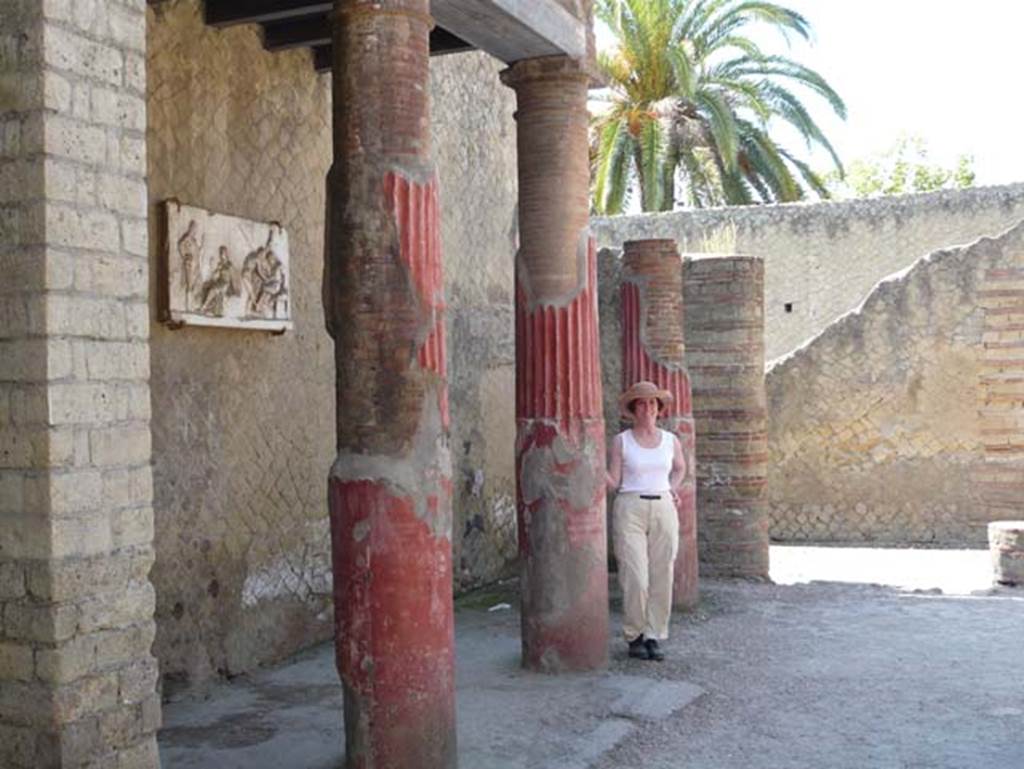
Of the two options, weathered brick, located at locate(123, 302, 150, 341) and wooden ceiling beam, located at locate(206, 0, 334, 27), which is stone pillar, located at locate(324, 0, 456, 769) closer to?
weathered brick, located at locate(123, 302, 150, 341)

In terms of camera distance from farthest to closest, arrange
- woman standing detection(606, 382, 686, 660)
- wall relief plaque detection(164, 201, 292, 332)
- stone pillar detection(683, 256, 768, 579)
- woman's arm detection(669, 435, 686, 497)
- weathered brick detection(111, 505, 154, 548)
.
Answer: stone pillar detection(683, 256, 768, 579) < woman's arm detection(669, 435, 686, 497) < woman standing detection(606, 382, 686, 660) < wall relief plaque detection(164, 201, 292, 332) < weathered brick detection(111, 505, 154, 548)

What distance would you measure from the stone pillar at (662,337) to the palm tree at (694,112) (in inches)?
433

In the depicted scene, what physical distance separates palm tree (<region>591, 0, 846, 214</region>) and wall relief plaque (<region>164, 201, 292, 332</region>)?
13020 millimetres

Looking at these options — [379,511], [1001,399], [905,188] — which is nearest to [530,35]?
[379,511]

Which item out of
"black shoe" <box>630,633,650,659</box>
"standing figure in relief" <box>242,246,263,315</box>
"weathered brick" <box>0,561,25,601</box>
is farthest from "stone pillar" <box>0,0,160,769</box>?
"black shoe" <box>630,633,650,659</box>

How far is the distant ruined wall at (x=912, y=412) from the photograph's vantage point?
1188 centimetres

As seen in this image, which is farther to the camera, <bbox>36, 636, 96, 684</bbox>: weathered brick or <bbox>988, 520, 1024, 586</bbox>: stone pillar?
<bbox>988, 520, 1024, 586</bbox>: stone pillar

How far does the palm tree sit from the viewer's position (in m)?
19.5

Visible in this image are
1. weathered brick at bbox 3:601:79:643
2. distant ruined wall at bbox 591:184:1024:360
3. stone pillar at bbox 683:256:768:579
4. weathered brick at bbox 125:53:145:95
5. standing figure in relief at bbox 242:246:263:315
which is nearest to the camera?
weathered brick at bbox 3:601:79:643

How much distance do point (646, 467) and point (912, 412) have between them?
20.0 ft

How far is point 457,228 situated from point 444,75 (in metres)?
1.04

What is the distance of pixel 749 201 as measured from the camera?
20.2 metres

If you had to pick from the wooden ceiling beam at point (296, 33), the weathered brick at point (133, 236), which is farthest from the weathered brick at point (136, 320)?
the wooden ceiling beam at point (296, 33)

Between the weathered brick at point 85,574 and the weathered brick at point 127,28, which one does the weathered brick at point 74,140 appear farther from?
the weathered brick at point 85,574
